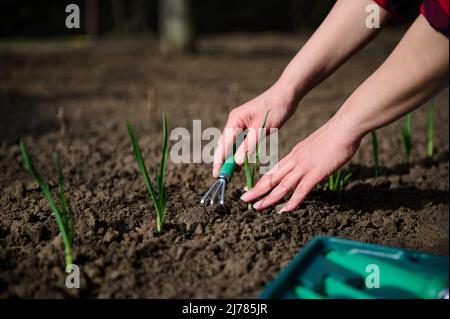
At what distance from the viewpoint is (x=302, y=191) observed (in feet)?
5.41

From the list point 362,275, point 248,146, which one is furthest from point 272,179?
point 362,275

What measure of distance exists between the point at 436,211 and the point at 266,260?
76 cm

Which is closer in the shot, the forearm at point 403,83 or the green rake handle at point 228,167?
the forearm at point 403,83

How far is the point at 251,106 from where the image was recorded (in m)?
1.91

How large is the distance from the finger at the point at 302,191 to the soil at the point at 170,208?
6 centimetres

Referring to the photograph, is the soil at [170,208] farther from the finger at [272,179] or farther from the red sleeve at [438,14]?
the red sleeve at [438,14]

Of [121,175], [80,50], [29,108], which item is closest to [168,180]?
[121,175]

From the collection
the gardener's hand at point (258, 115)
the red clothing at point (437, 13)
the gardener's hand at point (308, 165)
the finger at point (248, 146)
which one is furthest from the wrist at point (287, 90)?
the red clothing at point (437, 13)

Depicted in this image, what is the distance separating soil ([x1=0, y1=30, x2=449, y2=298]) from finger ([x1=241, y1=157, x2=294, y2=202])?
7 cm

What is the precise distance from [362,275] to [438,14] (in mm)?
688

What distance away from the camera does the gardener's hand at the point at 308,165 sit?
5.16ft

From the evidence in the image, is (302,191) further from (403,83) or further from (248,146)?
(403,83)

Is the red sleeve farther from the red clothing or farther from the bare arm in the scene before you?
the bare arm
